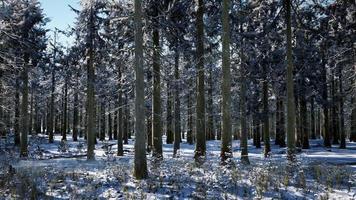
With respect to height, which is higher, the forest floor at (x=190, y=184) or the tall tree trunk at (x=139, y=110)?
the tall tree trunk at (x=139, y=110)

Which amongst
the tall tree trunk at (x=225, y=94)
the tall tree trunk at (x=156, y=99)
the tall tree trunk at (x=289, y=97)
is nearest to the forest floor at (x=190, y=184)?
the tall tree trunk at (x=225, y=94)

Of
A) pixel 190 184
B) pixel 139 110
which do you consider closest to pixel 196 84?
pixel 139 110

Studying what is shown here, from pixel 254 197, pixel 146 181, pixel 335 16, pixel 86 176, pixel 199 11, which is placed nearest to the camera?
pixel 254 197

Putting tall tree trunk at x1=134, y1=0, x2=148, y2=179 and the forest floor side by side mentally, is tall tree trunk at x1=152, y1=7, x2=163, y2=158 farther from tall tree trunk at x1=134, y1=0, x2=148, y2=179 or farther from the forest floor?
tall tree trunk at x1=134, y1=0, x2=148, y2=179

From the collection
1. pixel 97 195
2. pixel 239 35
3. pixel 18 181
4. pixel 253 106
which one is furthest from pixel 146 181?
pixel 253 106

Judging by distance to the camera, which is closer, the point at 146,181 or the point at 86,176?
the point at 146,181

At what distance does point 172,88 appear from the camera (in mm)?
24922

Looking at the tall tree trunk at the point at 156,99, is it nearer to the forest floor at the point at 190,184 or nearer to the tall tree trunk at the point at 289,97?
the forest floor at the point at 190,184

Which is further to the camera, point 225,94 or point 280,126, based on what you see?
point 280,126

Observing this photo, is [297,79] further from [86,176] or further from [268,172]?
[86,176]

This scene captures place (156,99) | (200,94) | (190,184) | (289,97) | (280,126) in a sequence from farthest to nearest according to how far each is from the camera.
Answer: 1. (280,126)
2. (156,99)
3. (200,94)
4. (289,97)
5. (190,184)

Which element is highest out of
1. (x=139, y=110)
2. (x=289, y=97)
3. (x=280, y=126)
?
(x=289, y=97)

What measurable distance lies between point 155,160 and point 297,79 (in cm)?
1706

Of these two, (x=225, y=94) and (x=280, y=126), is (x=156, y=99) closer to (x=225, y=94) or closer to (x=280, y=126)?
(x=225, y=94)
